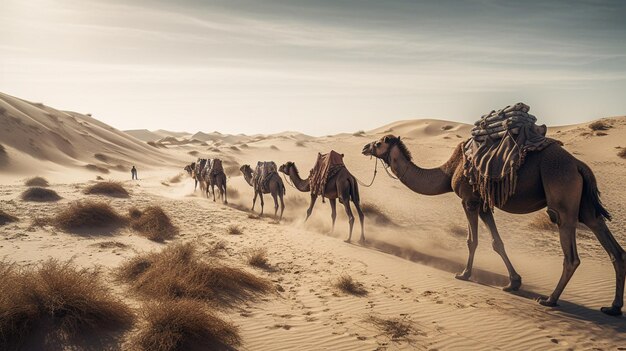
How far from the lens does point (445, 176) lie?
27.8 feet

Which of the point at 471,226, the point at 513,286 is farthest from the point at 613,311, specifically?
the point at 471,226

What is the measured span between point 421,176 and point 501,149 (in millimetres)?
2121

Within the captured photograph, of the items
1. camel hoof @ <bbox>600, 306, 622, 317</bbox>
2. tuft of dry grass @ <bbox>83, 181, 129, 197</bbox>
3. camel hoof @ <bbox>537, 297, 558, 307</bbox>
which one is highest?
camel hoof @ <bbox>600, 306, 622, 317</bbox>

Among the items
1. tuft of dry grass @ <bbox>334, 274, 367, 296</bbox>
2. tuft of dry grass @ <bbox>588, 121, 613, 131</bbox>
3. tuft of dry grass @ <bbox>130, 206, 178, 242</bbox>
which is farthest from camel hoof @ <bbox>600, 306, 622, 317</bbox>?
tuft of dry grass @ <bbox>588, 121, 613, 131</bbox>

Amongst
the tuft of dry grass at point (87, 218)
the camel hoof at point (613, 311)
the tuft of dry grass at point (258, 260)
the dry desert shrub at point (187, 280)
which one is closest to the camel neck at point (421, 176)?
the camel hoof at point (613, 311)

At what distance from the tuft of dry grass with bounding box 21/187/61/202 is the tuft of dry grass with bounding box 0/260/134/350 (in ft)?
38.7

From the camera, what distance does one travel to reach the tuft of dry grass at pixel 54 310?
442 cm

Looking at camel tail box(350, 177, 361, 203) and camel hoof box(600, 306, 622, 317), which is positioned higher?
camel tail box(350, 177, 361, 203)

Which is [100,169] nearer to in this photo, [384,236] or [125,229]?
[125,229]

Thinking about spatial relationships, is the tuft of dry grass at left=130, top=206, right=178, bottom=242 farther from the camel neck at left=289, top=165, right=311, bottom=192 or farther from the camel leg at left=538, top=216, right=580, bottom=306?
the camel leg at left=538, top=216, right=580, bottom=306

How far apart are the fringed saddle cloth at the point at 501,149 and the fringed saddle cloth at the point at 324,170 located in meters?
5.37

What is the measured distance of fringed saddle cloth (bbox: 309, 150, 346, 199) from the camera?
12500 millimetres

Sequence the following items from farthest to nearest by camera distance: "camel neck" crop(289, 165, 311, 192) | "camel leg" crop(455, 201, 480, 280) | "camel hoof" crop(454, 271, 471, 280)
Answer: "camel neck" crop(289, 165, 311, 192) → "camel hoof" crop(454, 271, 471, 280) → "camel leg" crop(455, 201, 480, 280)

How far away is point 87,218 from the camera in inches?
437
